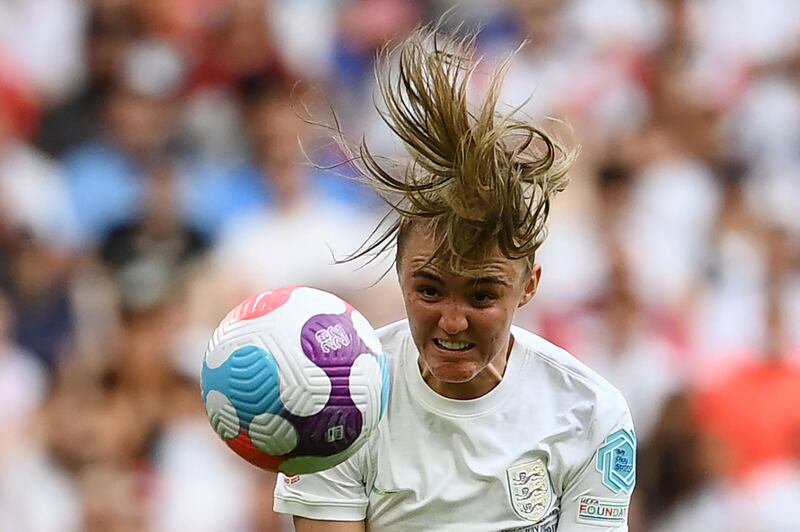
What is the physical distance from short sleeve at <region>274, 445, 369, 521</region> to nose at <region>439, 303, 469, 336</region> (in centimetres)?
45

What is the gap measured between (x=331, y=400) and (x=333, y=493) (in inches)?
19.8

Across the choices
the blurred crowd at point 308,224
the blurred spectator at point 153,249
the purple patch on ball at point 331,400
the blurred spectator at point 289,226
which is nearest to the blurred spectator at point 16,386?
the blurred crowd at point 308,224

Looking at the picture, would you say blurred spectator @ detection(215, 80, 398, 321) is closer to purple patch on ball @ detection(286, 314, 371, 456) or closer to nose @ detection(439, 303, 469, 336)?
nose @ detection(439, 303, 469, 336)

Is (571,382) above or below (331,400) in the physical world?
below

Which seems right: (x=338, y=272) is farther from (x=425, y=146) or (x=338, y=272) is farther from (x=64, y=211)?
(x=425, y=146)

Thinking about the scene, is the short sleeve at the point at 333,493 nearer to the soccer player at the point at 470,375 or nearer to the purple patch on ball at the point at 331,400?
the soccer player at the point at 470,375

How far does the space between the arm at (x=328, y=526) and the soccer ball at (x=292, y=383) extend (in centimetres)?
35

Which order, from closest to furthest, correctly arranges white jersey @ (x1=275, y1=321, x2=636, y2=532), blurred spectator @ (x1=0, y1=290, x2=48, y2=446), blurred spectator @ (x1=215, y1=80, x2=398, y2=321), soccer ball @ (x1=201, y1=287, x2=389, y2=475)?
soccer ball @ (x1=201, y1=287, x2=389, y2=475) → white jersey @ (x1=275, y1=321, x2=636, y2=532) → blurred spectator @ (x1=0, y1=290, x2=48, y2=446) → blurred spectator @ (x1=215, y1=80, x2=398, y2=321)

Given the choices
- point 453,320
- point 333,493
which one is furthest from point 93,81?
point 453,320

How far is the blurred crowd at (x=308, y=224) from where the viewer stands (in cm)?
718

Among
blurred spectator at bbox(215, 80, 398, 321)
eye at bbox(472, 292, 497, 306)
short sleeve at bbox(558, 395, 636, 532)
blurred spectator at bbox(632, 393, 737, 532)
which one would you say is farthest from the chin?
blurred spectator at bbox(215, 80, 398, 321)

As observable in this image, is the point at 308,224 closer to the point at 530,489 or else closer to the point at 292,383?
the point at 530,489

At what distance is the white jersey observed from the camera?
4.01m

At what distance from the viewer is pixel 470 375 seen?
3.88 metres
